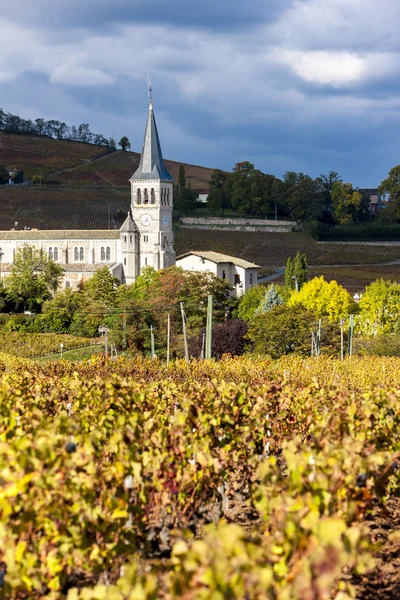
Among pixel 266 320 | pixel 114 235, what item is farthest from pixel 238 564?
pixel 114 235

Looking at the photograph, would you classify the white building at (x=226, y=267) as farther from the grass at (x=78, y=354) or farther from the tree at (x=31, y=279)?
the grass at (x=78, y=354)

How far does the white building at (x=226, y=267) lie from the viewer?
3086 inches

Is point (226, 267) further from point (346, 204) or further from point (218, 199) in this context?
point (346, 204)

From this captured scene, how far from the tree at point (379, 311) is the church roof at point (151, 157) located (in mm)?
37249

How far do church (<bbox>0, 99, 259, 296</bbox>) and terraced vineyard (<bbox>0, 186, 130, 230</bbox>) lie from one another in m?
18.5

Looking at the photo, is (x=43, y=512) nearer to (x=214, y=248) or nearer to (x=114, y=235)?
(x=114, y=235)

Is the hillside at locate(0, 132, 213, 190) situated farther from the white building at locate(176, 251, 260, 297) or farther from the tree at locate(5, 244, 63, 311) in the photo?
the white building at locate(176, 251, 260, 297)

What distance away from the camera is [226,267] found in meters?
79.3

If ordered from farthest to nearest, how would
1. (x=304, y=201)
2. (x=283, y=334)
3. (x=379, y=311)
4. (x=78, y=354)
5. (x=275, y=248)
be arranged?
1. (x=304, y=201)
2. (x=275, y=248)
3. (x=379, y=311)
4. (x=78, y=354)
5. (x=283, y=334)

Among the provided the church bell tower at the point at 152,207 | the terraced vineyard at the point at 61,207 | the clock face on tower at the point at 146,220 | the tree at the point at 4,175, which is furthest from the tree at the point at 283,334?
the tree at the point at 4,175

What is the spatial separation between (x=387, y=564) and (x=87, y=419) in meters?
4.98

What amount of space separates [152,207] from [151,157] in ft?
18.7

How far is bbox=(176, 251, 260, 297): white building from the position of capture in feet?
257

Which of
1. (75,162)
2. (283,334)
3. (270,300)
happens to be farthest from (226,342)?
(75,162)
